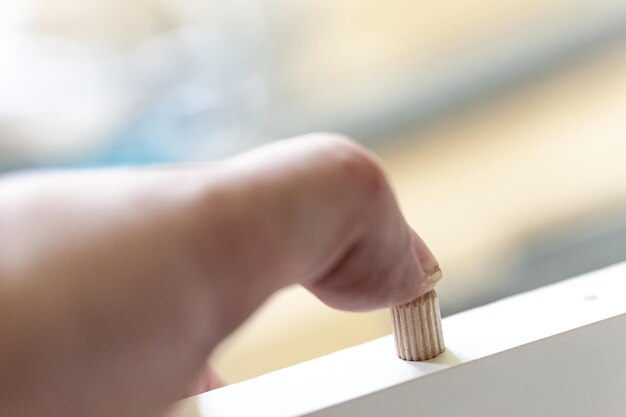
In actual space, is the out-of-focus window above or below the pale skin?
above

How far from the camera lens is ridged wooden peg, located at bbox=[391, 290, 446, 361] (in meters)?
0.31

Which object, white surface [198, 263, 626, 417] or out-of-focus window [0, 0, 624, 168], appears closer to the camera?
white surface [198, 263, 626, 417]

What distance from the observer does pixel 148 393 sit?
24 centimetres

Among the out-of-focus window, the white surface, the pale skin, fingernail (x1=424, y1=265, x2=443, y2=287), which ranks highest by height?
the out-of-focus window

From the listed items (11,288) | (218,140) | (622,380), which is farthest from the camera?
(218,140)

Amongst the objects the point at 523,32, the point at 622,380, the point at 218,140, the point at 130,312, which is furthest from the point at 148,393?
the point at 523,32

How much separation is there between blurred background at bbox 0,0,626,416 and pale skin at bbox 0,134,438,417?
1.31 feet

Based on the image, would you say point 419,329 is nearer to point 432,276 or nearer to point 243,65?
point 432,276

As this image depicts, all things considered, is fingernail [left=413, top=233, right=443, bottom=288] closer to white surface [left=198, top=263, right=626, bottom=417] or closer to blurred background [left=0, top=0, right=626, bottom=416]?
white surface [left=198, top=263, right=626, bottom=417]

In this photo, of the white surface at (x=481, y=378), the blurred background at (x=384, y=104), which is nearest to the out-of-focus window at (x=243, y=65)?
the blurred background at (x=384, y=104)

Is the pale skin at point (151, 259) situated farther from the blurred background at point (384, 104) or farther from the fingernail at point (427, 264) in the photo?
the blurred background at point (384, 104)

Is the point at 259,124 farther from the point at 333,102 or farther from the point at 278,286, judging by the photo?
the point at 278,286

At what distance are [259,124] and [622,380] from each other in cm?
46

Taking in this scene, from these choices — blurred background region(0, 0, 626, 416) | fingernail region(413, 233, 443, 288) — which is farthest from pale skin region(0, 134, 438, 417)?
blurred background region(0, 0, 626, 416)
